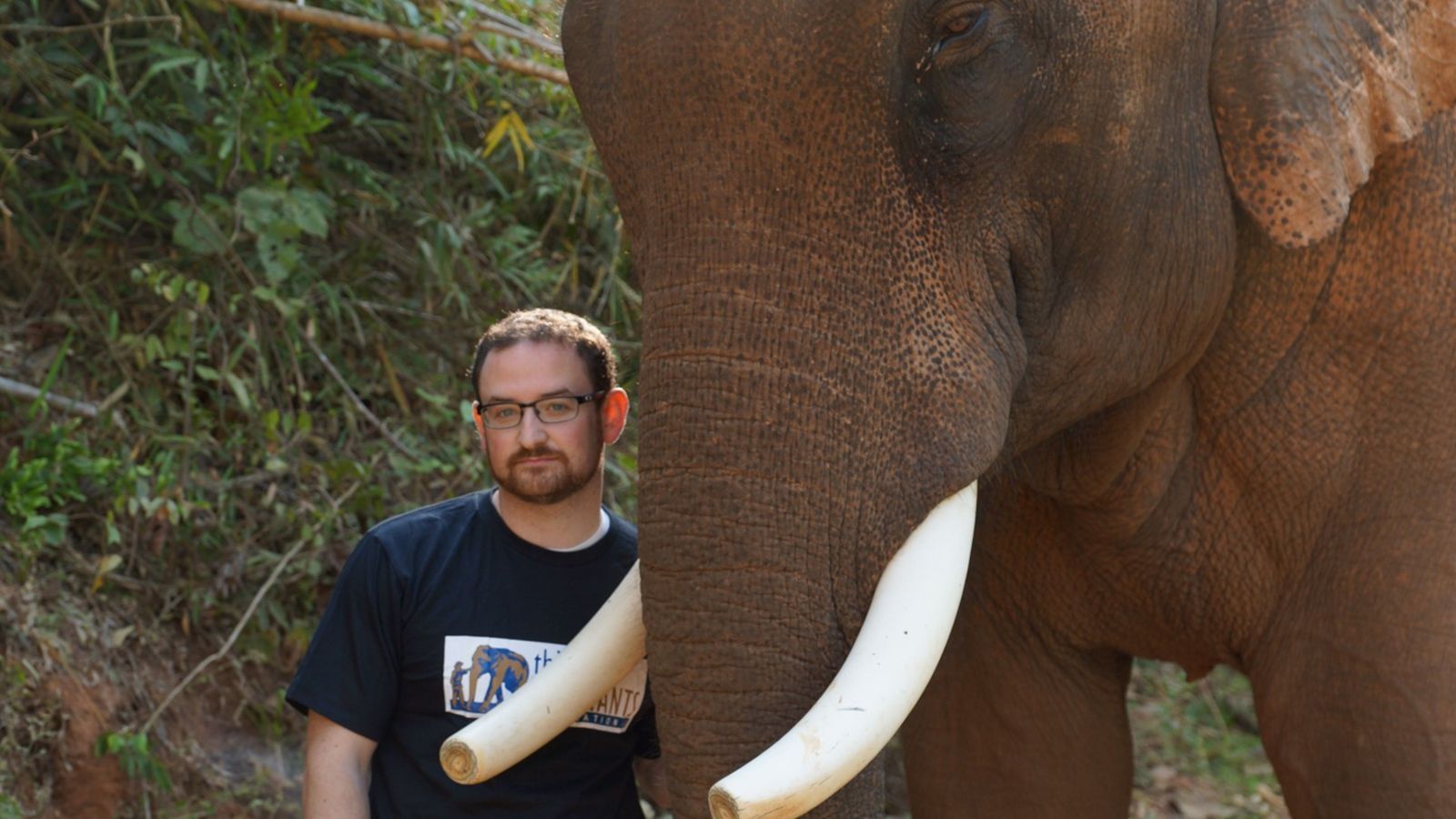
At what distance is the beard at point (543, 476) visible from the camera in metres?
2.68

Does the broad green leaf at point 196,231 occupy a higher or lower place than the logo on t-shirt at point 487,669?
higher

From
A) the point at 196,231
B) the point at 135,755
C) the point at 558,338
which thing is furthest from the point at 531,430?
the point at 196,231

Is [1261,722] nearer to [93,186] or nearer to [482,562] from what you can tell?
[482,562]

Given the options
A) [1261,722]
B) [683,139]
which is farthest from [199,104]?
[1261,722]

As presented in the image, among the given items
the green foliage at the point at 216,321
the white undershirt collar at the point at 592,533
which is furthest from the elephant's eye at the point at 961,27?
the green foliage at the point at 216,321

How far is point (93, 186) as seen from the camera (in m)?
4.32

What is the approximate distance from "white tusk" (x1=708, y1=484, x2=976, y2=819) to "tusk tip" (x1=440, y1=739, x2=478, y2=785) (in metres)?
0.42

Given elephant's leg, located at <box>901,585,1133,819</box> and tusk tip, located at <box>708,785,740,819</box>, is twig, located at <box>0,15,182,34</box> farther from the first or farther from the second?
tusk tip, located at <box>708,785,740,819</box>

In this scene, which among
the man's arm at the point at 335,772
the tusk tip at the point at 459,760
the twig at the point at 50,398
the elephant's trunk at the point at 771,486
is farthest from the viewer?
the twig at the point at 50,398

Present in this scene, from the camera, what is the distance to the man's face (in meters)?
2.68

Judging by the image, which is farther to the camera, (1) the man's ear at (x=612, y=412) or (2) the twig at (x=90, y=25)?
(2) the twig at (x=90, y=25)

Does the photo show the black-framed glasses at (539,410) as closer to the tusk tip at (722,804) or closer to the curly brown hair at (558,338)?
the curly brown hair at (558,338)

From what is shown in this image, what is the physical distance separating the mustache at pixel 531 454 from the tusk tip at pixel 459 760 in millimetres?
559

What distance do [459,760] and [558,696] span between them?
0.14m
